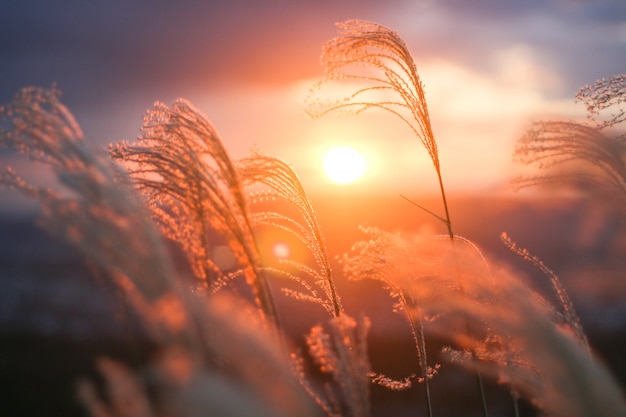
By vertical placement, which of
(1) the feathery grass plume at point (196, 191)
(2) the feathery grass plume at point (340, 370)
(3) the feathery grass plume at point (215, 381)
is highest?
(1) the feathery grass plume at point (196, 191)

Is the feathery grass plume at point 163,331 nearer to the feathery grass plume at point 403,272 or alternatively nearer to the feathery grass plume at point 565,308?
the feathery grass plume at point 403,272

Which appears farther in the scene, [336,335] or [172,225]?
[172,225]

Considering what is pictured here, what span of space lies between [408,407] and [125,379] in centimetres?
1449

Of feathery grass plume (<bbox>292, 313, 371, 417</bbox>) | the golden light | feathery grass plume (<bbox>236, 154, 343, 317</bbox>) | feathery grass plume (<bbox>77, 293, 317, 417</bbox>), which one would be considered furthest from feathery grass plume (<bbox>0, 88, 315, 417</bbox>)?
the golden light

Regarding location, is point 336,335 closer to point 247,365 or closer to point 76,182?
point 247,365

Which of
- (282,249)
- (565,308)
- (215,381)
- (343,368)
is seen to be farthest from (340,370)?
(282,249)

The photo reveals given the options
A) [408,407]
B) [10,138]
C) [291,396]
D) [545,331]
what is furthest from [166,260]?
[408,407]

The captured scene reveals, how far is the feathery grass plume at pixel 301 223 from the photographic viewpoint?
108 inches

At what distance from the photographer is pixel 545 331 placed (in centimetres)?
171

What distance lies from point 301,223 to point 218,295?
889mm

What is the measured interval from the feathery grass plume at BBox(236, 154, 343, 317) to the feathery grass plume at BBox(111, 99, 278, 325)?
507mm

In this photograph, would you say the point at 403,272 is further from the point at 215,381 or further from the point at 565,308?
the point at 215,381

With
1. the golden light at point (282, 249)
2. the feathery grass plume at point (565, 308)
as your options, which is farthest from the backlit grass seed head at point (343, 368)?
the golden light at point (282, 249)

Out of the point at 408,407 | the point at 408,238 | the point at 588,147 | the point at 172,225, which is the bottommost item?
the point at 172,225
